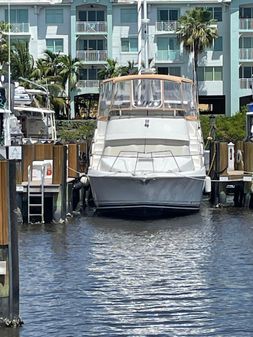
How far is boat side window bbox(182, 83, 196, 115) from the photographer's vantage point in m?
36.6

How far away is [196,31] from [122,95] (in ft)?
122

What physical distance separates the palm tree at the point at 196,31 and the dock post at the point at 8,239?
5838cm

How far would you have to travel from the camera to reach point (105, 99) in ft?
123

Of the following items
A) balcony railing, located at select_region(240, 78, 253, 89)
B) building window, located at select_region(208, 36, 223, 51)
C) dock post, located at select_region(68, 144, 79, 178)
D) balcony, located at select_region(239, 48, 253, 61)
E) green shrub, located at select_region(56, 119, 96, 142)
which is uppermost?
building window, located at select_region(208, 36, 223, 51)

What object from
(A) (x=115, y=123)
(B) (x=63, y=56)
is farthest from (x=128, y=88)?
(B) (x=63, y=56)

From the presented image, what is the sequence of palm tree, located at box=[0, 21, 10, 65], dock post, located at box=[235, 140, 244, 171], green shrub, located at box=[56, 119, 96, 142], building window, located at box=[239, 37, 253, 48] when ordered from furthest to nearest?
building window, located at box=[239, 37, 253, 48], palm tree, located at box=[0, 21, 10, 65], green shrub, located at box=[56, 119, 96, 142], dock post, located at box=[235, 140, 244, 171]

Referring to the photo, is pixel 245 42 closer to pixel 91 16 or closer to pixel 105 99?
pixel 91 16

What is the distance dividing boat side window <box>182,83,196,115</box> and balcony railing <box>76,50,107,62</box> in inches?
1506

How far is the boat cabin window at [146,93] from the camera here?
118 feet

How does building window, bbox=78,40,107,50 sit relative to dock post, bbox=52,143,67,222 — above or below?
above

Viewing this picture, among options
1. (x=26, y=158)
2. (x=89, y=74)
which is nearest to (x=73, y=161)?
(x=26, y=158)

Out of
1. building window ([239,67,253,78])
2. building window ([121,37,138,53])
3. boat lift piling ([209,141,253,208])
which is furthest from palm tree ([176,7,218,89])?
boat lift piling ([209,141,253,208])

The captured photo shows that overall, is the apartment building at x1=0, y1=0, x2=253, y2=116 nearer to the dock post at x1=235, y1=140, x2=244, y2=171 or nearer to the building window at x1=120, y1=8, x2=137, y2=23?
the building window at x1=120, y1=8, x2=137, y2=23

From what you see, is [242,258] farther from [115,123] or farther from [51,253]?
[115,123]
